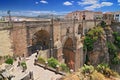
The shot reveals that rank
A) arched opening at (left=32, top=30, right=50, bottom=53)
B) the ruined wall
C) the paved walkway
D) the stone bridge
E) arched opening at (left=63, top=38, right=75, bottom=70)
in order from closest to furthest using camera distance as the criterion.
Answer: the paved walkway → the stone bridge → the ruined wall → arched opening at (left=32, top=30, right=50, bottom=53) → arched opening at (left=63, top=38, right=75, bottom=70)

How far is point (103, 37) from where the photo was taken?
1721 inches

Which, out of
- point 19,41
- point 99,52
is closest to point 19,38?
point 19,41

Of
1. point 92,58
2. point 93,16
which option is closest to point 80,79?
point 92,58

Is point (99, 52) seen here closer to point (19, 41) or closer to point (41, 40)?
point (41, 40)

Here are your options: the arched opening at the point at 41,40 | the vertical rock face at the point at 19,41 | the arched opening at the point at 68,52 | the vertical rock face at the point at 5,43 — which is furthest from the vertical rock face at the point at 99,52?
the vertical rock face at the point at 5,43

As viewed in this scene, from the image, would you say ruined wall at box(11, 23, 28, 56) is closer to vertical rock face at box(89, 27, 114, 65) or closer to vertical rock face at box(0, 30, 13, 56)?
vertical rock face at box(0, 30, 13, 56)

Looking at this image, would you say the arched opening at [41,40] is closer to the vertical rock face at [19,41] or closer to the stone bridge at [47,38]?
the stone bridge at [47,38]

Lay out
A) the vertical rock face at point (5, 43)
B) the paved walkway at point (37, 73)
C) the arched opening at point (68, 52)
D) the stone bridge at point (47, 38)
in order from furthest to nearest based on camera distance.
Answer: the arched opening at point (68, 52) → the stone bridge at point (47, 38) → the vertical rock face at point (5, 43) → the paved walkway at point (37, 73)

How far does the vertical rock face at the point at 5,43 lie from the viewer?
22156mm

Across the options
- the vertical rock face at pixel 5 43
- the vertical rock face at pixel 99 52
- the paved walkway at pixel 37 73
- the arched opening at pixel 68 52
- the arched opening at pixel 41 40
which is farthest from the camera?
the vertical rock face at pixel 99 52

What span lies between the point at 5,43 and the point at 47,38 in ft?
33.0

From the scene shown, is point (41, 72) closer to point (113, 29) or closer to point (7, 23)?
point (7, 23)

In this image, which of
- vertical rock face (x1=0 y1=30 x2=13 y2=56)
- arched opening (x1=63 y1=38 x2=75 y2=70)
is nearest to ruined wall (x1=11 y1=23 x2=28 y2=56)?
vertical rock face (x1=0 y1=30 x2=13 y2=56)

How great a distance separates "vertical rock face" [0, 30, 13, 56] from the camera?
22156 mm
